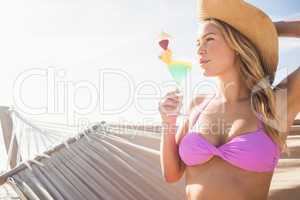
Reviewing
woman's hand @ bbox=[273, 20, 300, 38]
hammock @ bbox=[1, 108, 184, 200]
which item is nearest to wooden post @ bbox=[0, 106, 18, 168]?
hammock @ bbox=[1, 108, 184, 200]

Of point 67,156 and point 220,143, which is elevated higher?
point 220,143

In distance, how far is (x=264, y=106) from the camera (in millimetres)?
1626

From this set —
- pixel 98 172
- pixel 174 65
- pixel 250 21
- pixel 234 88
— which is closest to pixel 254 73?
pixel 234 88

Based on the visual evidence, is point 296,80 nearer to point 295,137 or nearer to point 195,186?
point 195,186

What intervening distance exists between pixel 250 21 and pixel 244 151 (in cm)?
55

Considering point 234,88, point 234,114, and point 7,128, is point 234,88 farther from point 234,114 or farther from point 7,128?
point 7,128

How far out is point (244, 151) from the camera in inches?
59.5

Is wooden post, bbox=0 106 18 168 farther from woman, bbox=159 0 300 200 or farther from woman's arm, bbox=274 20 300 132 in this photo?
woman's arm, bbox=274 20 300 132

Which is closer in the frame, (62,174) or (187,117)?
(187,117)

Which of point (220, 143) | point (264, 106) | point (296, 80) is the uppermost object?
point (296, 80)

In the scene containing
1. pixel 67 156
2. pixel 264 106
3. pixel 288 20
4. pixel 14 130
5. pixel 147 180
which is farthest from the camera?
pixel 14 130

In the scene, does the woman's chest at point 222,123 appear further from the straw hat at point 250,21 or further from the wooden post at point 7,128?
the wooden post at point 7,128

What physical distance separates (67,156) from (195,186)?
1.68 meters

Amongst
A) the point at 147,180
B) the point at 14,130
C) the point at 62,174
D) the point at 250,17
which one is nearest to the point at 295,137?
the point at 147,180
